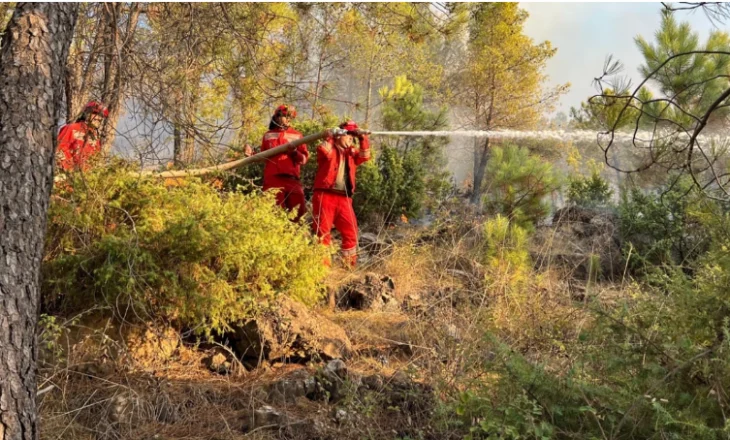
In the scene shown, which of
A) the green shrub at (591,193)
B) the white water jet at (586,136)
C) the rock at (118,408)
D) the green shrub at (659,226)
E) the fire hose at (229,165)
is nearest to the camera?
the rock at (118,408)

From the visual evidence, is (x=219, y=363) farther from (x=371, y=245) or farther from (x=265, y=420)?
(x=371, y=245)

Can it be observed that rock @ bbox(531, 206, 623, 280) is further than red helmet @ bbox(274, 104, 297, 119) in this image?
Yes

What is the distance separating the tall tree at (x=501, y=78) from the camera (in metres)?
16.3

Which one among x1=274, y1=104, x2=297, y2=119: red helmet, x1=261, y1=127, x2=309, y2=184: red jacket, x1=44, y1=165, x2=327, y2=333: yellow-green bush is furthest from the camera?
x1=261, y1=127, x2=309, y2=184: red jacket

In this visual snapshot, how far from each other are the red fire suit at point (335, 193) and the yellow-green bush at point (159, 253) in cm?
252

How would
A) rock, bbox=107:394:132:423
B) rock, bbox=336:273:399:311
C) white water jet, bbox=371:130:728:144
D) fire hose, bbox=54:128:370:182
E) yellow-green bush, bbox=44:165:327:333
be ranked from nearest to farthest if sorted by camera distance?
rock, bbox=107:394:132:423 → white water jet, bbox=371:130:728:144 → yellow-green bush, bbox=44:165:327:333 → fire hose, bbox=54:128:370:182 → rock, bbox=336:273:399:311

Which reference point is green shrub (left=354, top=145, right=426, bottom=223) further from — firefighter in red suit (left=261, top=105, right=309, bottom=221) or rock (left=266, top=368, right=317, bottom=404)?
rock (left=266, top=368, right=317, bottom=404)

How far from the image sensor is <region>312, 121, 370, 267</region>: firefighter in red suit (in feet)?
23.0

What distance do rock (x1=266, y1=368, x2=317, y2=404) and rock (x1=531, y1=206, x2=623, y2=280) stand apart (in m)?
4.14

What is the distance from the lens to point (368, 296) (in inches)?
221

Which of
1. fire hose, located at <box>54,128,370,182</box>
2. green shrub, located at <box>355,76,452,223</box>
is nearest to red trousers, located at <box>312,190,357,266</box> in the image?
fire hose, located at <box>54,128,370,182</box>

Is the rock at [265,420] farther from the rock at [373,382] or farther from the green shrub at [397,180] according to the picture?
the green shrub at [397,180]

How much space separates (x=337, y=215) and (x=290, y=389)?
3.67 m

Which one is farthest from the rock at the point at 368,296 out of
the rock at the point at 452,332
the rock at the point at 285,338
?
the rock at the point at 452,332
